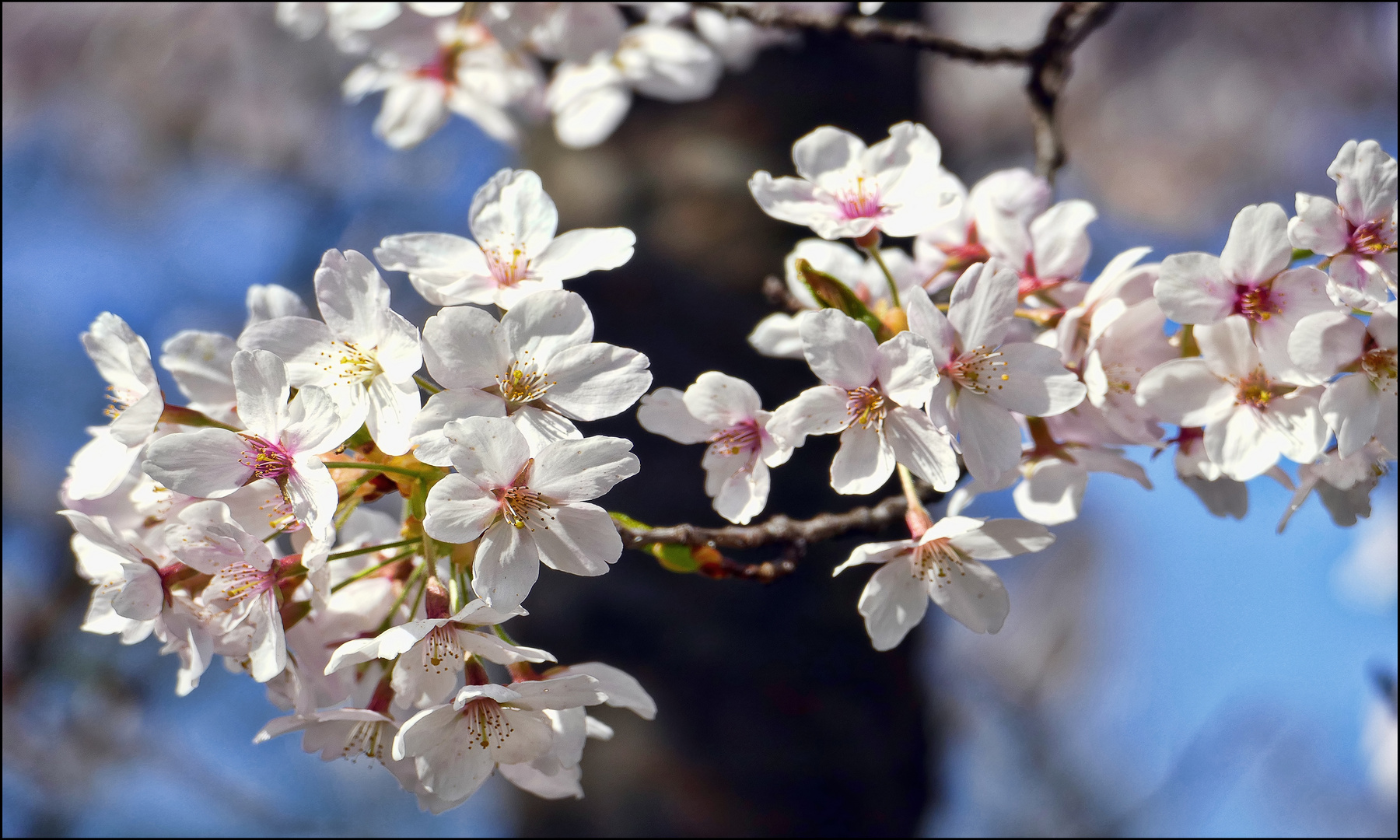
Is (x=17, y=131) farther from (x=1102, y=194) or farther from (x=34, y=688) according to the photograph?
(x=1102, y=194)

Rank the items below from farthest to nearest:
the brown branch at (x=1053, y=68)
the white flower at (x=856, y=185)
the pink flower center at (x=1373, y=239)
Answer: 1. the brown branch at (x=1053, y=68)
2. the white flower at (x=856, y=185)
3. the pink flower center at (x=1373, y=239)

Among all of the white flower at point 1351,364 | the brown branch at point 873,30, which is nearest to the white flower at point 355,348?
the white flower at point 1351,364

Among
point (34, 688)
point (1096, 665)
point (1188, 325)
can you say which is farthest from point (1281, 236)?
point (1096, 665)

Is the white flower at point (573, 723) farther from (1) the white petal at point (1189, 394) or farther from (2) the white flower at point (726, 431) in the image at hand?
(1) the white petal at point (1189, 394)

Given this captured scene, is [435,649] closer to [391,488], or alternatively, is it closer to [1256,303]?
[391,488]

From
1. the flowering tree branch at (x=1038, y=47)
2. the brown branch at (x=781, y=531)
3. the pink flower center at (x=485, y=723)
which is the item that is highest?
the flowering tree branch at (x=1038, y=47)

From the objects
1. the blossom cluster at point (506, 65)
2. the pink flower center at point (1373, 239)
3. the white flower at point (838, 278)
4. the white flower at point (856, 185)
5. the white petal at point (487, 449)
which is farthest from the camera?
the blossom cluster at point (506, 65)

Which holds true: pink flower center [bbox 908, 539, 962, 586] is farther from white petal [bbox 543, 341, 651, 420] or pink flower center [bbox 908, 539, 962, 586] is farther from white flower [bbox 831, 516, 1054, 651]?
white petal [bbox 543, 341, 651, 420]
